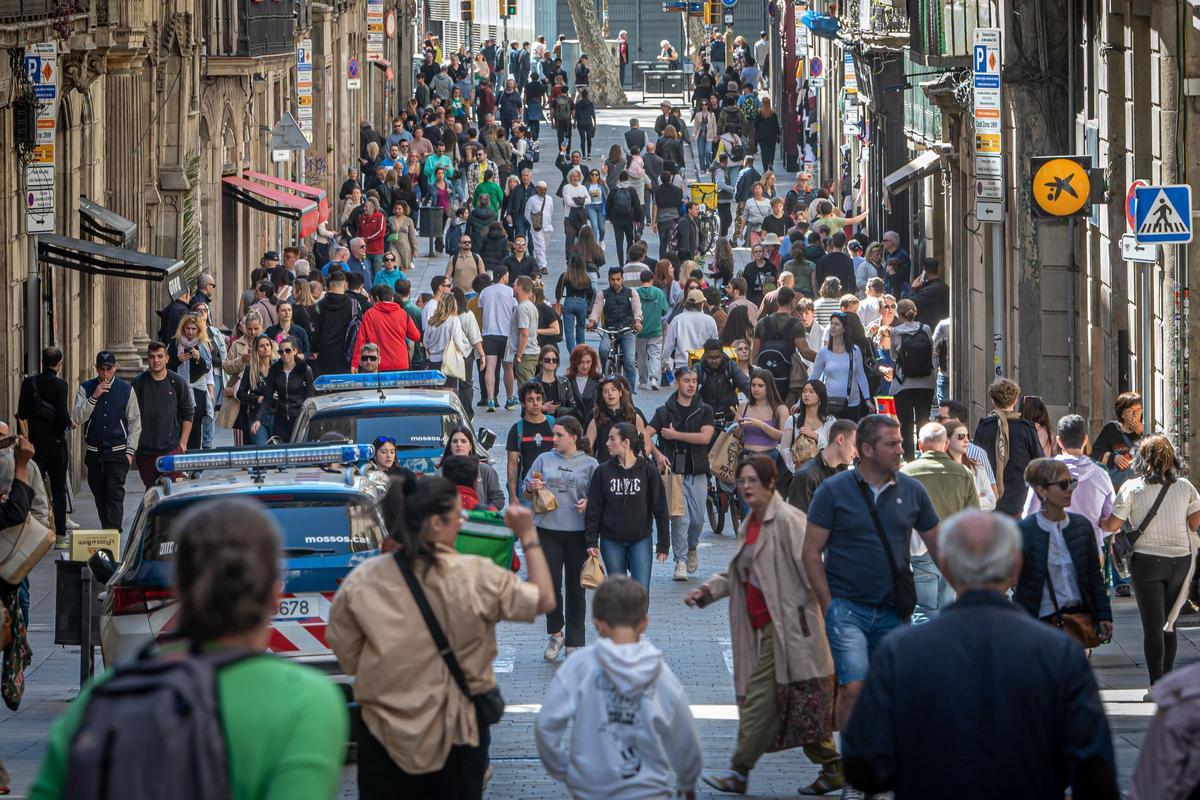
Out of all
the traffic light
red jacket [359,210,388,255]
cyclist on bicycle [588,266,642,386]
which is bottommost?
cyclist on bicycle [588,266,642,386]

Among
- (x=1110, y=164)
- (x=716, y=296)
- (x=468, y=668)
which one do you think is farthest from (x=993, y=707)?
(x=716, y=296)

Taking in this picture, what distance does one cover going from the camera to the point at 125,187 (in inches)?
1098

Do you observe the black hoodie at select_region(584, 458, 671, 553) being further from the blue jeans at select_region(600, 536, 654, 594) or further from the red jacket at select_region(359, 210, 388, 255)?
the red jacket at select_region(359, 210, 388, 255)

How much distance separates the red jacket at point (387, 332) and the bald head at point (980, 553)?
16330 mm

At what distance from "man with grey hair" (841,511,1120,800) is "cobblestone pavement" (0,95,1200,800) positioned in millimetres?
4148

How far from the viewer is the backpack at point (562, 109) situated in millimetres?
53000

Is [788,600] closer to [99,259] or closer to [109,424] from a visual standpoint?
[109,424]

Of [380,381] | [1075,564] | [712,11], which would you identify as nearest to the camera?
[1075,564]

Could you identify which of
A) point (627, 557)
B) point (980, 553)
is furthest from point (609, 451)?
point (980, 553)

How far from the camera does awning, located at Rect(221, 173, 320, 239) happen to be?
35.2 meters

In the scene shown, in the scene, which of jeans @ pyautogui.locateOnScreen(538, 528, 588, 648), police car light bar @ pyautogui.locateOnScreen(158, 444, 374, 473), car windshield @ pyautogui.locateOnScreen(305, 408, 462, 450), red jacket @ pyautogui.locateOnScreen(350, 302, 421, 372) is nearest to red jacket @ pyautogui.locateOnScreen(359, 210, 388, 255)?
red jacket @ pyautogui.locateOnScreen(350, 302, 421, 372)

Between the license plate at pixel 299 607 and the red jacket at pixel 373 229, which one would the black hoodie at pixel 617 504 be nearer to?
the license plate at pixel 299 607

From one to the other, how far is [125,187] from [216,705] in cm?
2443

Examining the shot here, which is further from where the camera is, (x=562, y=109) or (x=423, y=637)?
(x=562, y=109)
